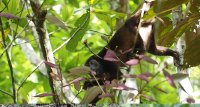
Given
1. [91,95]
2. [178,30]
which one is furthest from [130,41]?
[91,95]

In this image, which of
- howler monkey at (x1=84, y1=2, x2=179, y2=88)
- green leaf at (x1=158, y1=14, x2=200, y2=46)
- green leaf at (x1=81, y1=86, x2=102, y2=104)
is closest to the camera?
green leaf at (x1=81, y1=86, x2=102, y2=104)

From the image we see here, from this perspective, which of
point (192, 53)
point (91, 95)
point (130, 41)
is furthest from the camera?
point (130, 41)

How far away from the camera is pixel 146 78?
2.78 feet

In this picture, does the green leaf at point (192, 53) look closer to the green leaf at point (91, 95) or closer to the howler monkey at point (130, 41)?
the howler monkey at point (130, 41)

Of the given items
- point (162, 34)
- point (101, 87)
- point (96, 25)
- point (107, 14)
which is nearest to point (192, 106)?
point (101, 87)

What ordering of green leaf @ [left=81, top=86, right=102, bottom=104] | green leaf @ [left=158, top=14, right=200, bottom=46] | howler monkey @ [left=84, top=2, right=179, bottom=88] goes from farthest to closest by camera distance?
howler monkey @ [left=84, top=2, right=179, bottom=88], green leaf @ [left=158, top=14, right=200, bottom=46], green leaf @ [left=81, top=86, right=102, bottom=104]

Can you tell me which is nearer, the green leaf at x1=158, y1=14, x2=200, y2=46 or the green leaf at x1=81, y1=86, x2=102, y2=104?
the green leaf at x1=81, y1=86, x2=102, y2=104

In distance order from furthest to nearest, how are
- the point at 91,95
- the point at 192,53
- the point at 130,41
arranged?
the point at 130,41 → the point at 192,53 → the point at 91,95

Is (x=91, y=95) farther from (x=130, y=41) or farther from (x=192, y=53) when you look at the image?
(x=130, y=41)

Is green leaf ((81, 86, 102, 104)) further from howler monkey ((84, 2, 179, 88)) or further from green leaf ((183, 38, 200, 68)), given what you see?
howler monkey ((84, 2, 179, 88))

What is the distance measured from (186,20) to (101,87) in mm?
514

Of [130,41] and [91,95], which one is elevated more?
[130,41]

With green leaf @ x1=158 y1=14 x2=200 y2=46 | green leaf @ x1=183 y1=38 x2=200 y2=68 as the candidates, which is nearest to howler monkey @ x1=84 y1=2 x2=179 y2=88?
green leaf @ x1=158 y1=14 x2=200 y2=46

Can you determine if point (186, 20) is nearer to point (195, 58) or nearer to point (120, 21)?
point (195, 58)
